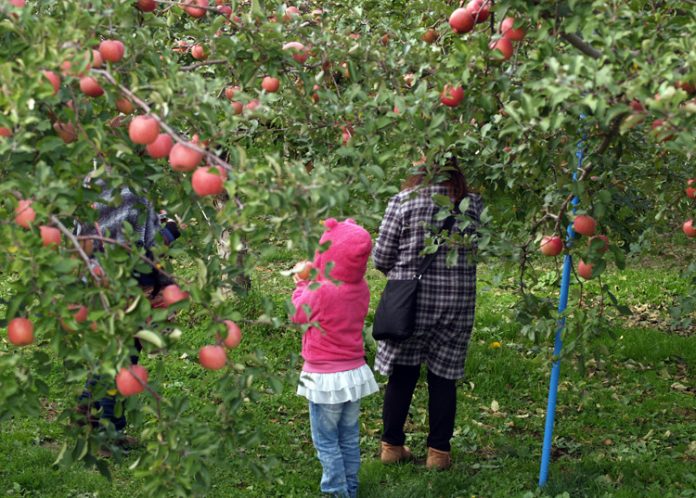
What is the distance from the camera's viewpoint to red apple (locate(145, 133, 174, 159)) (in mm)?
2244

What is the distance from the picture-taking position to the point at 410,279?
173 inches

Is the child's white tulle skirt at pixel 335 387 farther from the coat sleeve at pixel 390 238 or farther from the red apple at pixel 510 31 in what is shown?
the red apple at pixel 510 31

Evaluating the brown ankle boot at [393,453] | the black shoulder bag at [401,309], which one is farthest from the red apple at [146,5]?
the brown ankle boot at [393,453]

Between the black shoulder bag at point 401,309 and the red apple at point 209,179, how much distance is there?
7.58 feet

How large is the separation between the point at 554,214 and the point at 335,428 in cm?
144

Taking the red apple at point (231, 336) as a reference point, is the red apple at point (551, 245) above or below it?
above

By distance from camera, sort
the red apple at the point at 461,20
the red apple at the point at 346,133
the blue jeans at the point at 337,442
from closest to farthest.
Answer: the red apple at the point at 461,20
the red apple at the point at 346,133
the blue jeans at the point at 337,442

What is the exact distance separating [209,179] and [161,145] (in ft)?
0.72

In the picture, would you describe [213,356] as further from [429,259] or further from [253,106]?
[429,259]

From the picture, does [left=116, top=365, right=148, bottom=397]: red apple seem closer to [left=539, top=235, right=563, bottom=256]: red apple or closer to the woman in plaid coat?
[left=539, top=235, right=563, bottom=256]: red apple

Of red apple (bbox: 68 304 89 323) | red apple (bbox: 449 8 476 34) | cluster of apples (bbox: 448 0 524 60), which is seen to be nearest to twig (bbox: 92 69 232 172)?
red apple (bbox: 68 304 89 323)

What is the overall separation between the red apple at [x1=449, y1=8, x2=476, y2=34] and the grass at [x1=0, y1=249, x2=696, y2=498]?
1.30 meters

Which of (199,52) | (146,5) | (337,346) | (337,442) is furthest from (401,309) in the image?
(146,5)

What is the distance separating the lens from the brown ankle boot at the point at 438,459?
4.73 meters
